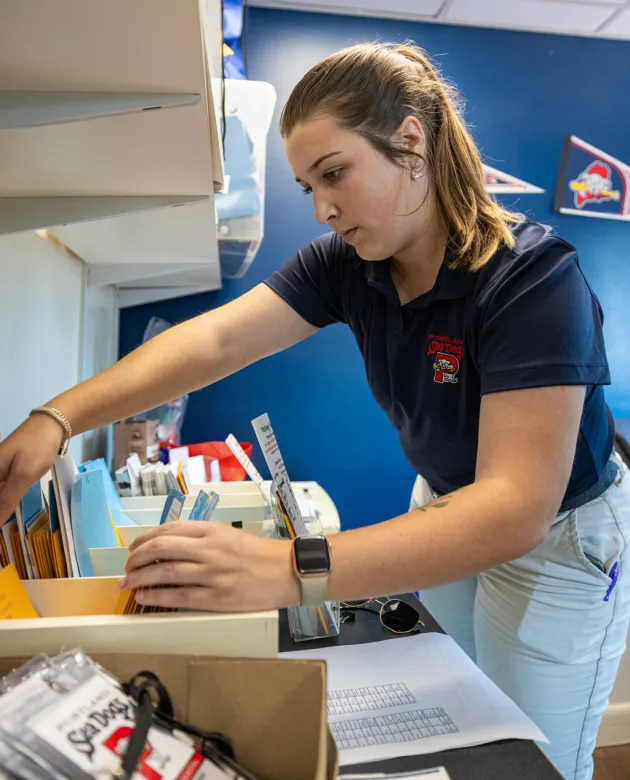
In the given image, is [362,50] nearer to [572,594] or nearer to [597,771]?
[572,594]

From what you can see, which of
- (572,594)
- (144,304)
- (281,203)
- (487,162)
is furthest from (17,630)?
(487,162)

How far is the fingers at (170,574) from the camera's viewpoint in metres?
0.56

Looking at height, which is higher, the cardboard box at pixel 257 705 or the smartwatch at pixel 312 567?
the smartwatch at pixel 312 567

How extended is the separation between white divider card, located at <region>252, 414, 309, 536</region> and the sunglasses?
0.25m

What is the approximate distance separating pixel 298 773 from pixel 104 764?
18 cm

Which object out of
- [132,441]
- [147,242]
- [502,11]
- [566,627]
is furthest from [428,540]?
[502,11]

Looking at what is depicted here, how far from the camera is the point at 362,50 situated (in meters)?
0.91

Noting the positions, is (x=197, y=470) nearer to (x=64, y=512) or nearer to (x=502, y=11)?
(x=64, y=512)

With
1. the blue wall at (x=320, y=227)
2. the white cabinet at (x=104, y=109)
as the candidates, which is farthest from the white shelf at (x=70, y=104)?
the blue wall at (x=320, y=227)

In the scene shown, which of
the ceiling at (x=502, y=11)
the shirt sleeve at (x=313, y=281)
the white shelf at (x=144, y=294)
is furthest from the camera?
the ceiling at (x=502, y=11)

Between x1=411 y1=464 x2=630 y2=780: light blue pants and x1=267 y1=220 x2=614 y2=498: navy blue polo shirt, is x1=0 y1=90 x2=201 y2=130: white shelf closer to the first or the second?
x1=267 y1=220 x2=614 y2=498: navy blue polo shirt

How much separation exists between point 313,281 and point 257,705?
0.77 metres

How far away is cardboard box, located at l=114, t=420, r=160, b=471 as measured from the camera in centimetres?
180

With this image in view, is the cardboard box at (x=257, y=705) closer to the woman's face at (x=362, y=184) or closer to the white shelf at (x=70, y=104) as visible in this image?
the white shelf at (x=70, y=104)
